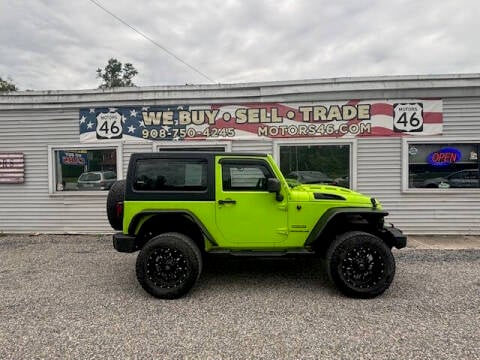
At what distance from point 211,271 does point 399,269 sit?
3040 millimetres

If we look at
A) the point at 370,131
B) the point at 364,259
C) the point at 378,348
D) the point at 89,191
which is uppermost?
the point at 370,131

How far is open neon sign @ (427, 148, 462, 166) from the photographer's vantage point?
759cm

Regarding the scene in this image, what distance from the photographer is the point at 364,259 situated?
424 cm

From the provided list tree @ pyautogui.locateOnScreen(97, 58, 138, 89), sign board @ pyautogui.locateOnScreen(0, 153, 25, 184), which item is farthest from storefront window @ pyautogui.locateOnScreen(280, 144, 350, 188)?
tree @ pyautogui.locateOnScreen(97, 58, 138, 89)

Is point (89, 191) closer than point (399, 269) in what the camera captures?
No

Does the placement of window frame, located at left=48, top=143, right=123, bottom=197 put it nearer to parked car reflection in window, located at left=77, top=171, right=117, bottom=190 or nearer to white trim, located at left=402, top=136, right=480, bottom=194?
parked car reflection in window, located at left=77, top=171, right=117, bottom=190

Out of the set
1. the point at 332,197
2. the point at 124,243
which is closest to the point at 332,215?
the point at 332,197

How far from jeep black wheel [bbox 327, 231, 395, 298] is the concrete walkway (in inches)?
116

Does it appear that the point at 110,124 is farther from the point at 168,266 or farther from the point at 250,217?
Result: the point at 250,217

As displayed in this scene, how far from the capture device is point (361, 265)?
4.24 metres

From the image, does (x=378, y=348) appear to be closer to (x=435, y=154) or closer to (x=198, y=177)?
(x=198, y=177)

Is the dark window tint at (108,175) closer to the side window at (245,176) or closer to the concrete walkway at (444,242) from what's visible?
the side window at (245,176)

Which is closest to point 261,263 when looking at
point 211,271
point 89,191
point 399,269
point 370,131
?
point 211,271

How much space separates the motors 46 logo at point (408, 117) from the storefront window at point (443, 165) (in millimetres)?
396
